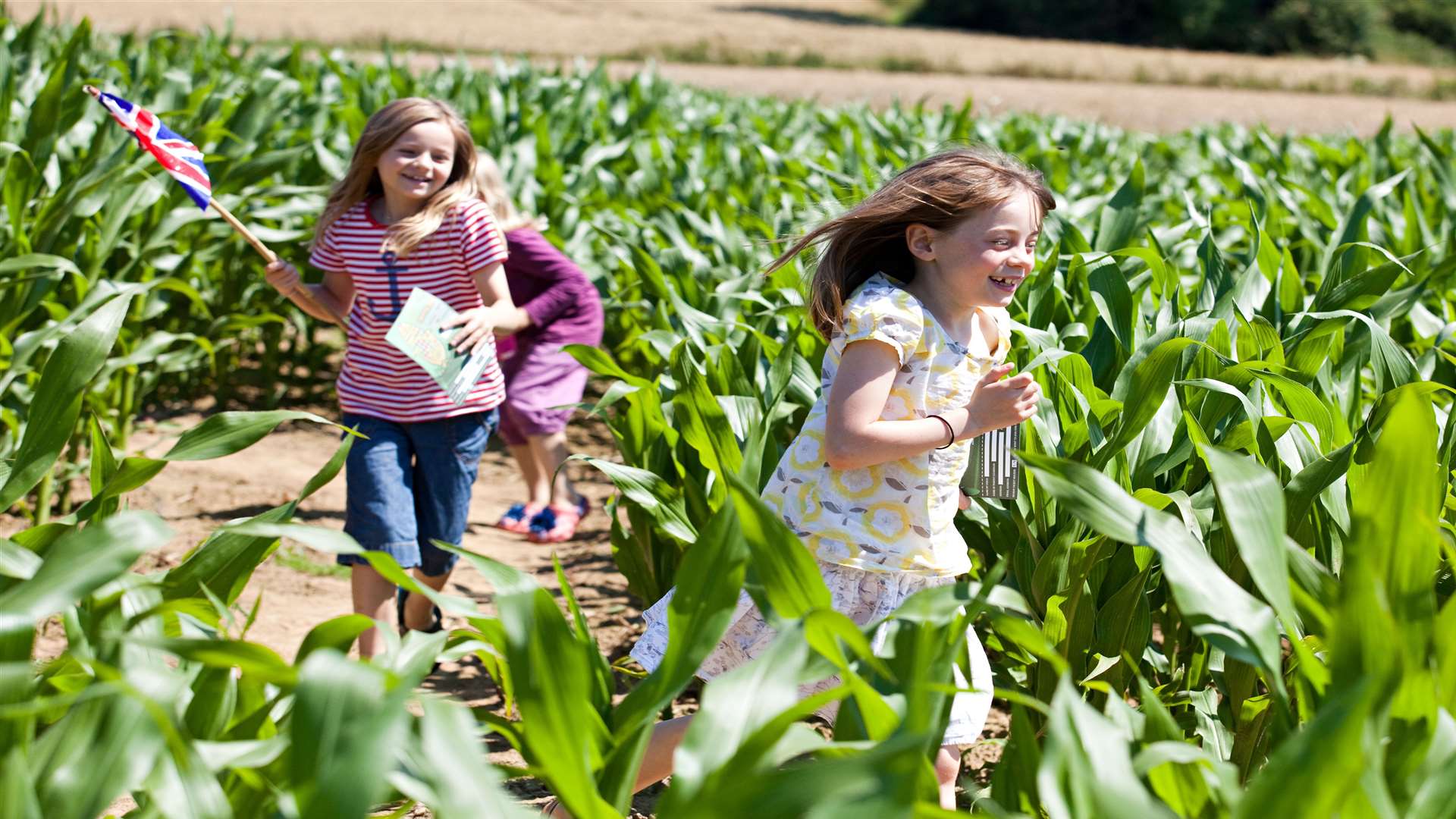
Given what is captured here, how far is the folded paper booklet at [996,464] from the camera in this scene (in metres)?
2.18

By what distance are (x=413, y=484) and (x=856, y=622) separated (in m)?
1.34

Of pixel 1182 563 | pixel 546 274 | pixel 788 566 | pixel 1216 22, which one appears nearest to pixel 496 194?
pixel 546 274

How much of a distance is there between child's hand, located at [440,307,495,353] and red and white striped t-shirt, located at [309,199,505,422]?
64 mm

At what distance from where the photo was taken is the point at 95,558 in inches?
53.9

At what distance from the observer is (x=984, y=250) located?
6.85 ft

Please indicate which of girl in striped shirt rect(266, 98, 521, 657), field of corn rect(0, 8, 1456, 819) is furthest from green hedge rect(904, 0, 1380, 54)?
girl in striped shirt rect(266, 98, 521, 657)

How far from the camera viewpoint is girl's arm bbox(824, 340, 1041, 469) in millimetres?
1974

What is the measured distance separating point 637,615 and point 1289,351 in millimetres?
1728

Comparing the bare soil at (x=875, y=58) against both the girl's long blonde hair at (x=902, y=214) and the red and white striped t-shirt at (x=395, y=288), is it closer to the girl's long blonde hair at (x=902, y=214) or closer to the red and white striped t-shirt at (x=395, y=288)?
the red and white striped t-shirt at (x=395, y=288)

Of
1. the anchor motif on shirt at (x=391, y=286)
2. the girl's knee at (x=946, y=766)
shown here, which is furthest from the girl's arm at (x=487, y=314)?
the girl's knee at (x=946, y=766)

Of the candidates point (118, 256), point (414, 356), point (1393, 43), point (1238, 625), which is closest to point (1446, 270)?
point (1238, 625)

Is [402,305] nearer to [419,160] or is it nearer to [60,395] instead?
[419,160]

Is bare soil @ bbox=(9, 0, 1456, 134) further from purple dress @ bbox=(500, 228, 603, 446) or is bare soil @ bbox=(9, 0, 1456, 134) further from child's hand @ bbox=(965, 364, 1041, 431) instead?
child's hand @ bbox=(965, 364, 1041, 431)

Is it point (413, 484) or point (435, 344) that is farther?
point (413, 484)
